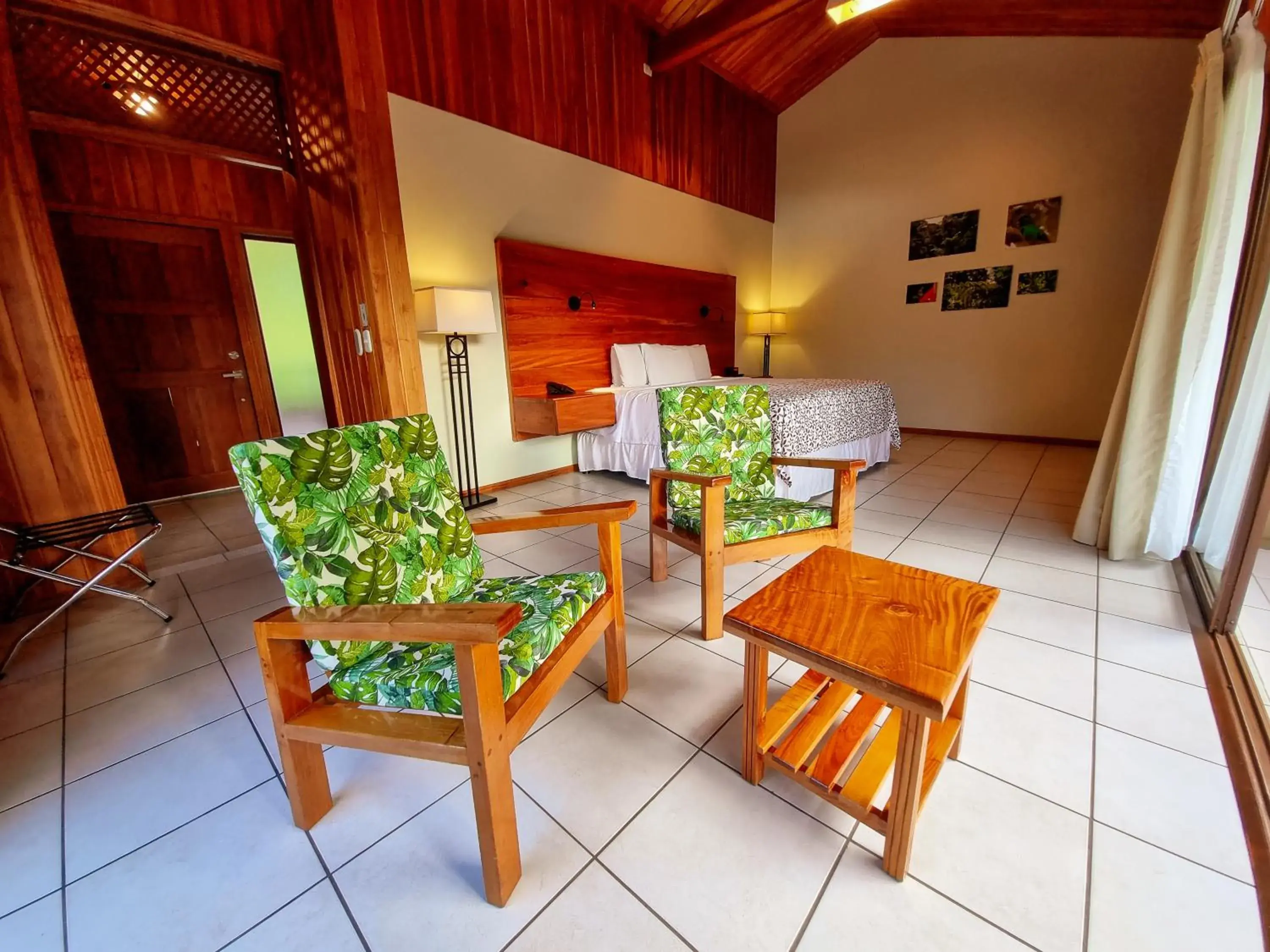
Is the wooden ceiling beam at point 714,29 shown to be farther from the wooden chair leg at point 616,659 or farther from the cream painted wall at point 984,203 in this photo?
the wooden chair leg at point 616,659

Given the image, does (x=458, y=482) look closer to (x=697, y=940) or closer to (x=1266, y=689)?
(x=697, y=940)

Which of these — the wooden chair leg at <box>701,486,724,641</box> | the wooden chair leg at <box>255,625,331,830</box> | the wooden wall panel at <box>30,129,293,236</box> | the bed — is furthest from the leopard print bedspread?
the wooden wall panel at <box>30,129,293,236</box>

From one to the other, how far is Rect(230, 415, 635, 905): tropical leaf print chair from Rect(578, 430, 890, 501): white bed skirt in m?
1.74

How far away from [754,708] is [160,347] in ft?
15.6

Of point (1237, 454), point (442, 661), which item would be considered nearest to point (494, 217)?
point (442, 661)

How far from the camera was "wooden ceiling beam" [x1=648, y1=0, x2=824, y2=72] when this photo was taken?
357 centimetres

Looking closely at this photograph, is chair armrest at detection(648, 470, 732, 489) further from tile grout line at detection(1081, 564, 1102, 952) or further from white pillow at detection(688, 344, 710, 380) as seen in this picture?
white pillow at detection(688, 344, 710, 380)

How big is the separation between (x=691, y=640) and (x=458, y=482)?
7.39ft

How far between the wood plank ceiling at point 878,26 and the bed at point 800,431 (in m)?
2.53

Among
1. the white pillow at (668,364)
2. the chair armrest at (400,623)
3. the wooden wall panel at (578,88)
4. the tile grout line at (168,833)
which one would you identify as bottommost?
the tile grout line at (168,833)

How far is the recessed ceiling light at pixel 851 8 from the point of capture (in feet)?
10.3

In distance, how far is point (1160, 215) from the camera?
4168 mm

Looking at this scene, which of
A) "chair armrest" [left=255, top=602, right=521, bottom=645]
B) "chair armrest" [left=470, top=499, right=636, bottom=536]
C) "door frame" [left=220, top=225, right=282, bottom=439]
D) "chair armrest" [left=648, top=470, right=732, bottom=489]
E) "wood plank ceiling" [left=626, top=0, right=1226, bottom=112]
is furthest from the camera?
"door frame" [left=220, top=225, right=282, bottom=439]

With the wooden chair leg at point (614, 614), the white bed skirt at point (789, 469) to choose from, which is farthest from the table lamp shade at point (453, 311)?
the wooden chair leg at point (614, 614)
